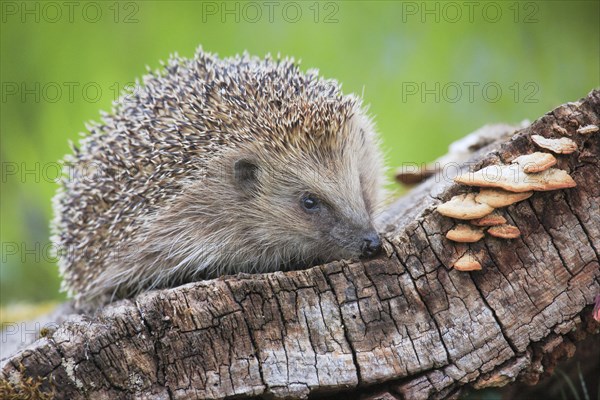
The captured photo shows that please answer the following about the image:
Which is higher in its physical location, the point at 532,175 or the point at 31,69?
the point at 31,69

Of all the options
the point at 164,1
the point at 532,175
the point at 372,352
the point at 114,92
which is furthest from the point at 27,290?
the point at 532,175

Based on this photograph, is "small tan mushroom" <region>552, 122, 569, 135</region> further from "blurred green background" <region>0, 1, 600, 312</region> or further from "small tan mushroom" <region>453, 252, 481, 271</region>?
"blurred green background" <region>0, 1, 600, 312</region>

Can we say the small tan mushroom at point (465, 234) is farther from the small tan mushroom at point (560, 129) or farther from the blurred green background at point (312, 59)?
the blurred green background at point (312, 59)

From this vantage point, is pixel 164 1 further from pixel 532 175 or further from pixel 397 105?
pixel 532 175

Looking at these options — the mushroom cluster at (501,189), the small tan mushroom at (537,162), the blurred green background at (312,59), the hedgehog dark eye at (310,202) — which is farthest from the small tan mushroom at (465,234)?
the blurred green background at (312,59)

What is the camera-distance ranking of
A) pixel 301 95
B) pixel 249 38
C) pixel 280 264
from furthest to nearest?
1. pixel 249 38
2. pixel 280 264
3. pixel 301 95

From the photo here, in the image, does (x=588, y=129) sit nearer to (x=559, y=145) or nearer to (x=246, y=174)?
(x=559, y=145)

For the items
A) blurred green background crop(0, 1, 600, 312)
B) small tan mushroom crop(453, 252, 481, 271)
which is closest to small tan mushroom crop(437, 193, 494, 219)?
small tan mushroom crop(453, 252, 481, 271)
